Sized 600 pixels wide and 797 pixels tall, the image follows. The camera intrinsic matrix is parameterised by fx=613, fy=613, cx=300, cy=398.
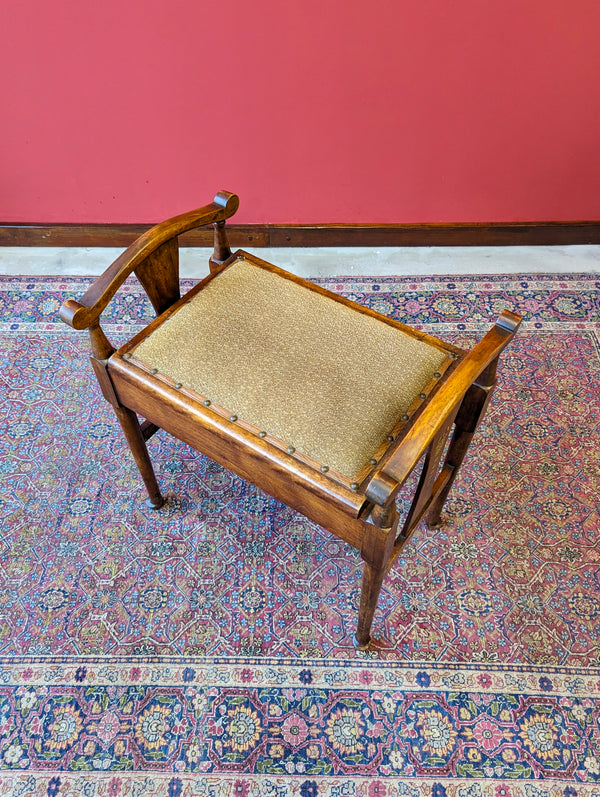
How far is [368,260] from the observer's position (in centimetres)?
267

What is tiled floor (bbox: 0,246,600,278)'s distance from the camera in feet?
8.64

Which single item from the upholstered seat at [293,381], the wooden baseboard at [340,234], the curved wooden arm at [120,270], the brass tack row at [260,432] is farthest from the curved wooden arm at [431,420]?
the wooden baseboard at [340,234]

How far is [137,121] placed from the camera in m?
2.37

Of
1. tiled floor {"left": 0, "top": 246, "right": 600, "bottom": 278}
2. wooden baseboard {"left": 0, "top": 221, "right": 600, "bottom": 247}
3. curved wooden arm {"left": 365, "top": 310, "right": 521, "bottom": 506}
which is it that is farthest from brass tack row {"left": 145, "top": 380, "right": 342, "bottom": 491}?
wooden baseboard {"left": 0, "top": 221, "right": 600, "bottom": 247}

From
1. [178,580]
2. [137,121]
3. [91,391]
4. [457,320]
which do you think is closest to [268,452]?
[178,580]

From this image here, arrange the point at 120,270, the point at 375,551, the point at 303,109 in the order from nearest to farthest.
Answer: the point at 375,551
the point at 120,270
the point at 303,109

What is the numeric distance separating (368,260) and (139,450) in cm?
142

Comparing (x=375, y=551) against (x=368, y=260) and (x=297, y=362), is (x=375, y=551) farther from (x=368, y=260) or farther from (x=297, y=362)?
(x=368, y=260)

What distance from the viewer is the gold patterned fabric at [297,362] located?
1303 mm

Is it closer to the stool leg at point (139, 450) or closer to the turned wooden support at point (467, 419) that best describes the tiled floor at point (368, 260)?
the stool leg at point (139, 450)

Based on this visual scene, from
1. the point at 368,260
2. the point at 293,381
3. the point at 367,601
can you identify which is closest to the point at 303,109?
the point at 368,260

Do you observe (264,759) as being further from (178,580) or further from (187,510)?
(187,510)

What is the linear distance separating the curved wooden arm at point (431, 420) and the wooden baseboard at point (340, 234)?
5.09ft

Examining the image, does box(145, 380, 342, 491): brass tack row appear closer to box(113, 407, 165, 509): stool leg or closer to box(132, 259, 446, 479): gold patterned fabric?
box(132, 259, 446, 479): gold patterned fabric
